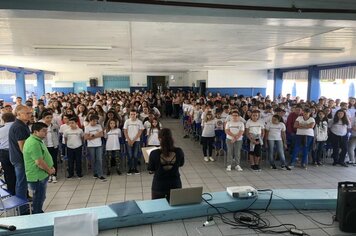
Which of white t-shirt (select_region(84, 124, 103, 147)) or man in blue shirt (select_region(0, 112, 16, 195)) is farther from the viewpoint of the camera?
white t-shirt (select_region(84, 124, 103, 147))

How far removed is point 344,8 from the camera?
3066 millimetres

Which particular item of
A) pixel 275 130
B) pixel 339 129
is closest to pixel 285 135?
pixel 275 130

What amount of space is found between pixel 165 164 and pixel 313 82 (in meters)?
12.7

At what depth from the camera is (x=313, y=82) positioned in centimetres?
1341

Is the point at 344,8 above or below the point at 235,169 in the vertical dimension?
above

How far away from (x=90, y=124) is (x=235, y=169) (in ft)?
11.5

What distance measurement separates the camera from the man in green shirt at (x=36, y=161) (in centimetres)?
345

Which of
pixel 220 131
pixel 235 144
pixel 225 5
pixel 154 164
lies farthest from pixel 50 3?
Result: pixel 220 131

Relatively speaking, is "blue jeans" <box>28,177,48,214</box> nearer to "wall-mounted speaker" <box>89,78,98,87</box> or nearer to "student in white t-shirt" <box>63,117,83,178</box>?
"student in white t-shirt" <box>63,117,83,178</box>

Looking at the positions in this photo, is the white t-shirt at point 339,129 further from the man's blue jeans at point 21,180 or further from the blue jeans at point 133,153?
the man's blue jeans at point 21,180

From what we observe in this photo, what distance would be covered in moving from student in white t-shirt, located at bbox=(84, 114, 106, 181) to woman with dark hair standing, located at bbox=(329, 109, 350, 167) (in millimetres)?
5605

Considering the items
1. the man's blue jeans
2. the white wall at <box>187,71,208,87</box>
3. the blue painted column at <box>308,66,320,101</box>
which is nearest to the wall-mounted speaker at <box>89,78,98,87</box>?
the white wall at <box>187,71,208,87</box>

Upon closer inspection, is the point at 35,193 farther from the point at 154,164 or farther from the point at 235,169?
the point at 235,169

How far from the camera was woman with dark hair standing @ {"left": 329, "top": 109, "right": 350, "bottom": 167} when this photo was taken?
21.6 feet
